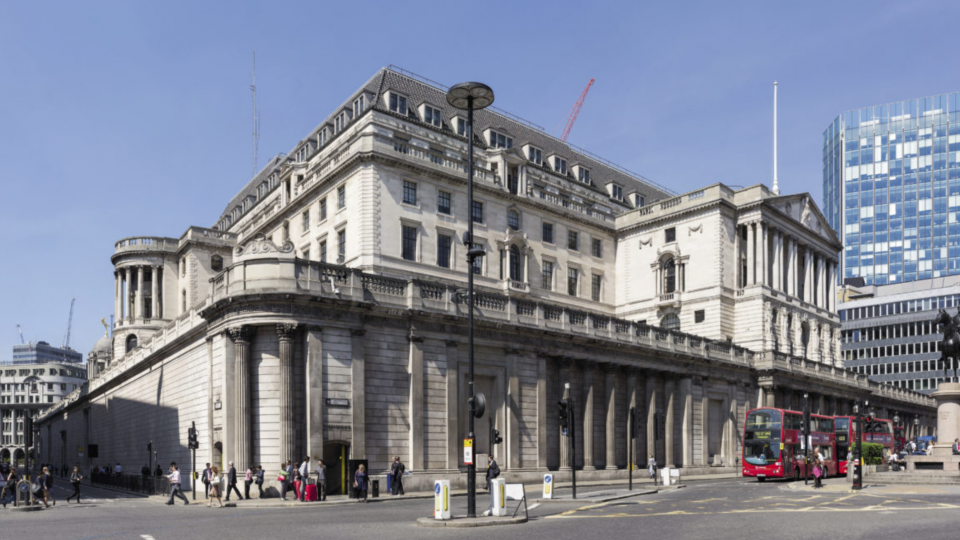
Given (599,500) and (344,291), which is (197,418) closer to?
(344,291)

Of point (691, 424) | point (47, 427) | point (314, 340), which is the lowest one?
point (47, 427)

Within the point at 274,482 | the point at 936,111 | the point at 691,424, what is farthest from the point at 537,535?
the point at 936,111

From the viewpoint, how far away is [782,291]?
73938 millimetres

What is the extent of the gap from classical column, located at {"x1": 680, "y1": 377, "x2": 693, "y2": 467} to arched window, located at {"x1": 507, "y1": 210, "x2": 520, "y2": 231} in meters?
17.7

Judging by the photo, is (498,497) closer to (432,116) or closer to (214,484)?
(214,484)

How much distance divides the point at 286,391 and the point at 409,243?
23.5 meters

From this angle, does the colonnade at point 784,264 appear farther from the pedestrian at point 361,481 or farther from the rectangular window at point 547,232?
the pedestrian at point 361,481

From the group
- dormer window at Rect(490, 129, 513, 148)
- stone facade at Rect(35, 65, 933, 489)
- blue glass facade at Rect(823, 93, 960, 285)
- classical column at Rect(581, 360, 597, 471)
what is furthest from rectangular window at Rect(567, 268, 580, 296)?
blue glass facade at Rect(823, 93, 960, 285)

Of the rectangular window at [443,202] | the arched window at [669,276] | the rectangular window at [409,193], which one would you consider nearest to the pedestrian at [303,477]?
the rectangular window at [409,193]

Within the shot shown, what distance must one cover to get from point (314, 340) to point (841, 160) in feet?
557

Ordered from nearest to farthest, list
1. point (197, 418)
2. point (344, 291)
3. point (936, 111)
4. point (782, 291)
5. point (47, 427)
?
point (344, 291) → point (197, 418) → point (782, 291) → point (47, 427) → point (936, 111)

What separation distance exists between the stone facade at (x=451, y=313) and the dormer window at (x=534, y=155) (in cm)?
20

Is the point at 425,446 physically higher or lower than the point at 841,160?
lower

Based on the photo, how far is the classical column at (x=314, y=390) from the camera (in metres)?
35.8
